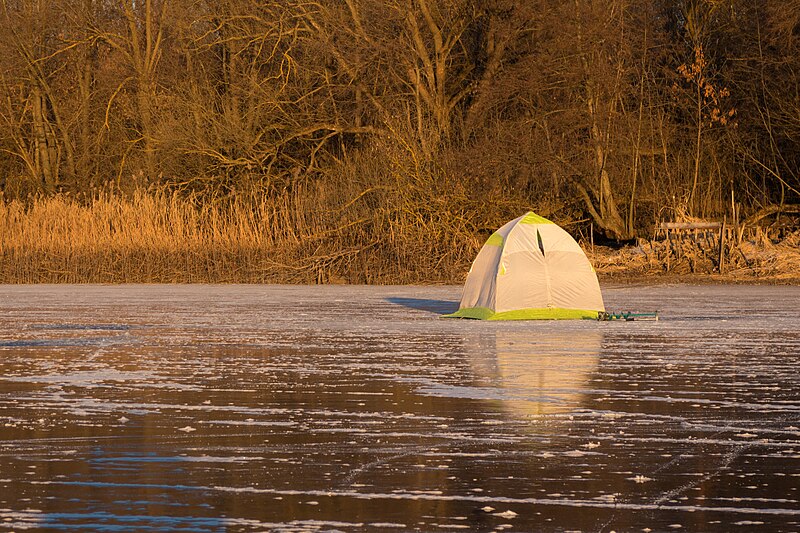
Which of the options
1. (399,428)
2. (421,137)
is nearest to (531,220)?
(399,428)

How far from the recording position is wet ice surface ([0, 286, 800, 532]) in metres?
6.49

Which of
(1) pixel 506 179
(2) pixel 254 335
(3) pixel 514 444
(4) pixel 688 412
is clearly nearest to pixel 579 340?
(2) pixel 254 335

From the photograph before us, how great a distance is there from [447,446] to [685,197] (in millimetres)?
26588

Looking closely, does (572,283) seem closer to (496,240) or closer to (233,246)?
(496,240)

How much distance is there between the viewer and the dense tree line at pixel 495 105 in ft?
109

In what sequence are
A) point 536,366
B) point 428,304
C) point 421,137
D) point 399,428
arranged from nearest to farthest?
point 399,428 < point 536,366 < point 428,304 < point 421,137

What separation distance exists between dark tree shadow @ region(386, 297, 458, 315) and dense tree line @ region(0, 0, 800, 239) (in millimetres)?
7602

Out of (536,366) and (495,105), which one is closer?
(536,366)

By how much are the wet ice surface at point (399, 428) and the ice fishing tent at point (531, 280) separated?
1.91 metres

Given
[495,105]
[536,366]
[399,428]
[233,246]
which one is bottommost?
[399,428]

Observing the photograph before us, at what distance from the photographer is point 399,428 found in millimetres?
9016

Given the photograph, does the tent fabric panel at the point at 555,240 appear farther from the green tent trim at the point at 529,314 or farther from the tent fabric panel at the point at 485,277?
the green tent trim at the point at 529,314

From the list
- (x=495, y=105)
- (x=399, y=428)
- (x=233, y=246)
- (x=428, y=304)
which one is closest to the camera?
(x=399, y=428)

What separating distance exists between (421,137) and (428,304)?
9.82 m
